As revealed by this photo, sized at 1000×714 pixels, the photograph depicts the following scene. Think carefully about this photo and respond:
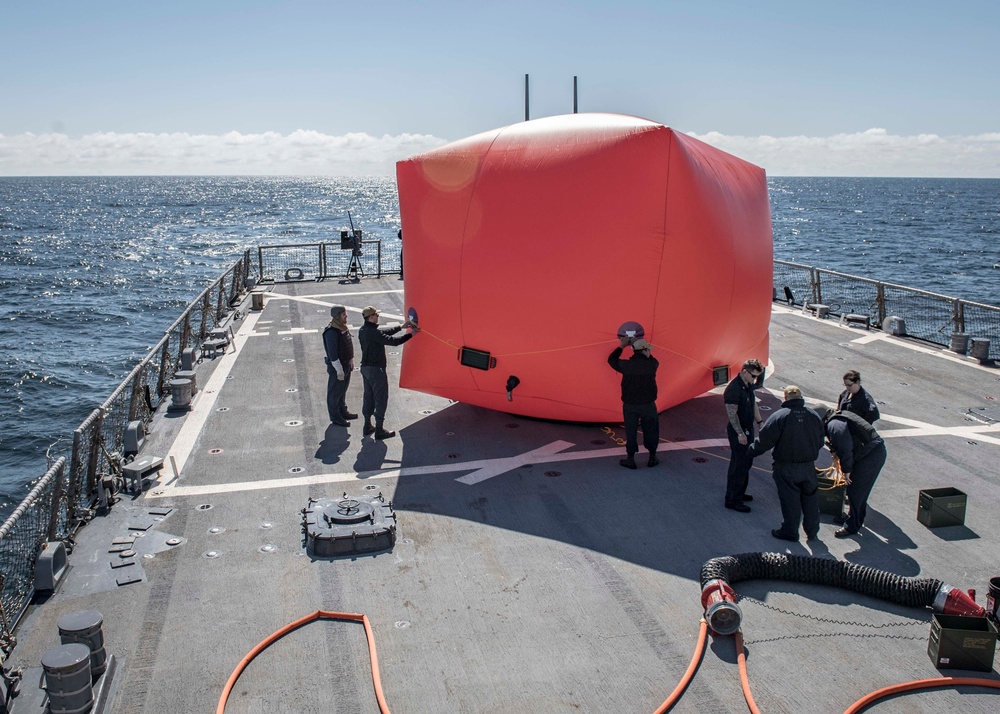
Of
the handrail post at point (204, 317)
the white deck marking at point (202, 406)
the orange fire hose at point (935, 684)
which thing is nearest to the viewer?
the orange fire hose at point (935, 684)

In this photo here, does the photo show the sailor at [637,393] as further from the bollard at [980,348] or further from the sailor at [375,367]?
the bollard at [980,348]

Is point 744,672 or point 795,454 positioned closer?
point 744,672

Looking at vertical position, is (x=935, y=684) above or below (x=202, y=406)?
below

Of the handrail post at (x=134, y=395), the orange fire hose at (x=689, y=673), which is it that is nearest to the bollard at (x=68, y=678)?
the orange fire hose at (x=689, y=673)

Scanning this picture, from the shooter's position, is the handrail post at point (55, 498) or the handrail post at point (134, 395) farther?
the handrail post at point (134, 395)

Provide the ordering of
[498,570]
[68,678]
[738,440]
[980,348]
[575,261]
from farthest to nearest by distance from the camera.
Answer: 1. [980,348]
2. [575,261]
3. [738,440]
4. [498,570]
5. [68,678]

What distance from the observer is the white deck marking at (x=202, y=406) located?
1122 cm

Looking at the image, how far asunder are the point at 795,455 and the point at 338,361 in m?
6.83

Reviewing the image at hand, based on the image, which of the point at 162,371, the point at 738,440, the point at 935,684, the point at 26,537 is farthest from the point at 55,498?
the point at 935,684

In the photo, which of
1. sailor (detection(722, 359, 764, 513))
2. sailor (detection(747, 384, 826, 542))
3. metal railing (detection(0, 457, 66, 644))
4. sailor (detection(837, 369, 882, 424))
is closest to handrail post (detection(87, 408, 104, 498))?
metal railing (detection(0, 457, 66, 644))

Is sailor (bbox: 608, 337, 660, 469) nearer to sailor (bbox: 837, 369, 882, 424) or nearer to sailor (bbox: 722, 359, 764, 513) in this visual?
sailor (bbox: 722, 359, 764, 513)

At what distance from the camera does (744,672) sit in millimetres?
6363

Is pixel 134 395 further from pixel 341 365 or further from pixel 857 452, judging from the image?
pixel 857 452

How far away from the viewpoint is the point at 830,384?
14312mm
